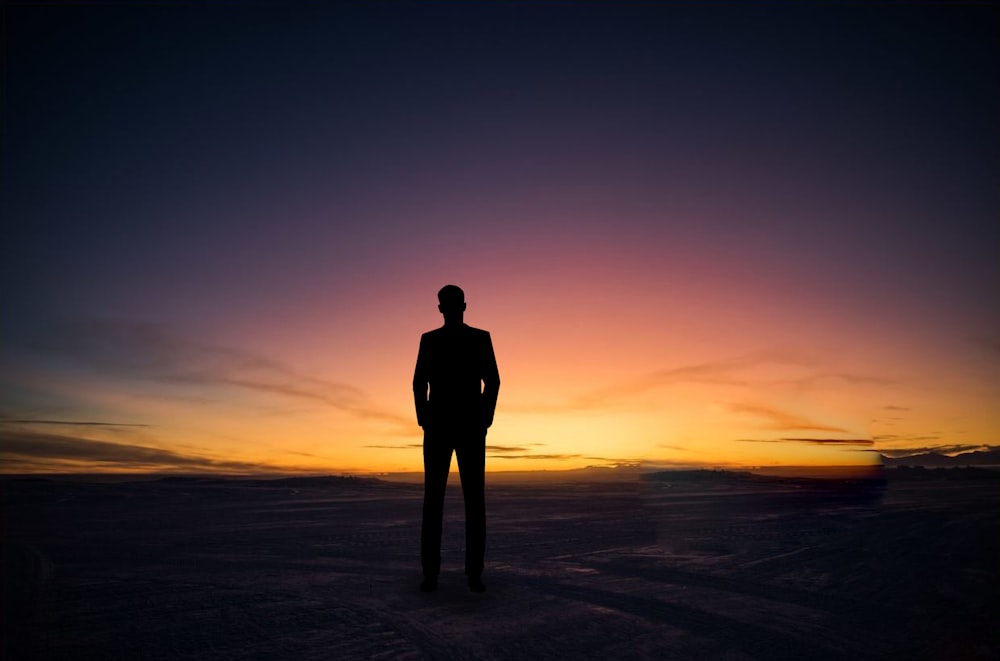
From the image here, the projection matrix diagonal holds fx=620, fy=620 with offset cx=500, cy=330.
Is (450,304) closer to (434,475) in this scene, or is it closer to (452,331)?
(452,331)

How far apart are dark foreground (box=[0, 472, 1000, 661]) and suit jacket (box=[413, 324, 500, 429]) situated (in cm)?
135

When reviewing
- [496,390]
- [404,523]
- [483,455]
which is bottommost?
[404,523]

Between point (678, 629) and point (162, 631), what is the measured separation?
3110mm

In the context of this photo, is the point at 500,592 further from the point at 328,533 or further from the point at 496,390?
the point at 328,533

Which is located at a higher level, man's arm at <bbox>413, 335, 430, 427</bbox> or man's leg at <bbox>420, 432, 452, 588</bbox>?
man's arm at <bbox>413, 335, 430, 427</bbox>

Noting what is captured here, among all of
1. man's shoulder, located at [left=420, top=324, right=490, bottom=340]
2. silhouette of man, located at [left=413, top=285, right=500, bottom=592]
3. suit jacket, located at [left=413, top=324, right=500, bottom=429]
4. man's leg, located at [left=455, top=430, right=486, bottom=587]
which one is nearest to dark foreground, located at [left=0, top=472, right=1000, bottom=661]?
man's leg, located at [left=455, top=430, right=486, bottom=587]

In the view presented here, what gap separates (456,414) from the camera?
511 centimetres

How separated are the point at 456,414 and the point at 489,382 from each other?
403 millimetres

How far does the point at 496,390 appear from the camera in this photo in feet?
17.2

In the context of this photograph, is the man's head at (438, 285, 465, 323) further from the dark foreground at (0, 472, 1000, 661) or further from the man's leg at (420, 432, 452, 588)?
the dark foreground at (0, 472, 1000, 661)

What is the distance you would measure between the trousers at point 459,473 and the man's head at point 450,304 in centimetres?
96

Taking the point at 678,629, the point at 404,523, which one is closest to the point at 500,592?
the point at 678,629

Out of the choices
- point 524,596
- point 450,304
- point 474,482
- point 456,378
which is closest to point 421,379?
point 456,378

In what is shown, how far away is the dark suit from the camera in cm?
509
